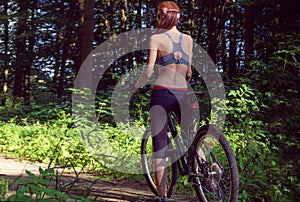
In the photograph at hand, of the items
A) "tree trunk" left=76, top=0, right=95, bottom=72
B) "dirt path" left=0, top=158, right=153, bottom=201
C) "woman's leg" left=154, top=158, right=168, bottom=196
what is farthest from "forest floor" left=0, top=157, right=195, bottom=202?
"tree trunk" left=76, top=0, right=95, bottom=72

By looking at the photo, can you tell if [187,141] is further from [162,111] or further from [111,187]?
[111,187]

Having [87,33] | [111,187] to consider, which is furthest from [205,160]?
[87,33]

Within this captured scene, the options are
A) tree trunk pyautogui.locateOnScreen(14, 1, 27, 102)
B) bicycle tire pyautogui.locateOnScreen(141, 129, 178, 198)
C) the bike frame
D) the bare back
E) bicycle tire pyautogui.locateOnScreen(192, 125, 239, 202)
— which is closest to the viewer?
bicycle tire pyautogui.locateOnScreen(192, 125, 239, 202)

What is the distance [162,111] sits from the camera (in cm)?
396

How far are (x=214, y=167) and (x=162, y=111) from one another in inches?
30.3

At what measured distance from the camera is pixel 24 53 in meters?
23.5

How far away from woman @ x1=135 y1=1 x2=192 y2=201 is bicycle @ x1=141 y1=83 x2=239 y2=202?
16 cm

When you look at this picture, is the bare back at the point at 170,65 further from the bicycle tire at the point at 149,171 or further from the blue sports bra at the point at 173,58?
the bicycle tire at the point at 149,171

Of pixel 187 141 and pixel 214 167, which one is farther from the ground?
pixel 187 141

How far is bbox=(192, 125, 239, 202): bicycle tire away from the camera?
3494mm

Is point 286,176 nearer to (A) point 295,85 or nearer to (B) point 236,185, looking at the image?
(B) point 236,185

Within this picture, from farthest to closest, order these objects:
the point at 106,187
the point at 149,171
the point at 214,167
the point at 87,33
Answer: the point at 87,33 → the point at 106,187 → the point at 149,171 → the point at 214,167

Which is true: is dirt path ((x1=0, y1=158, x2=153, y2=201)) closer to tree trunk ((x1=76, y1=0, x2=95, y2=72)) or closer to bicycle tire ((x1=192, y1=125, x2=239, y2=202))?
bicycle tire ((x1=192, y1=125, x2=239, y2=202))

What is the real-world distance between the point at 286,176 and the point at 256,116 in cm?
206
